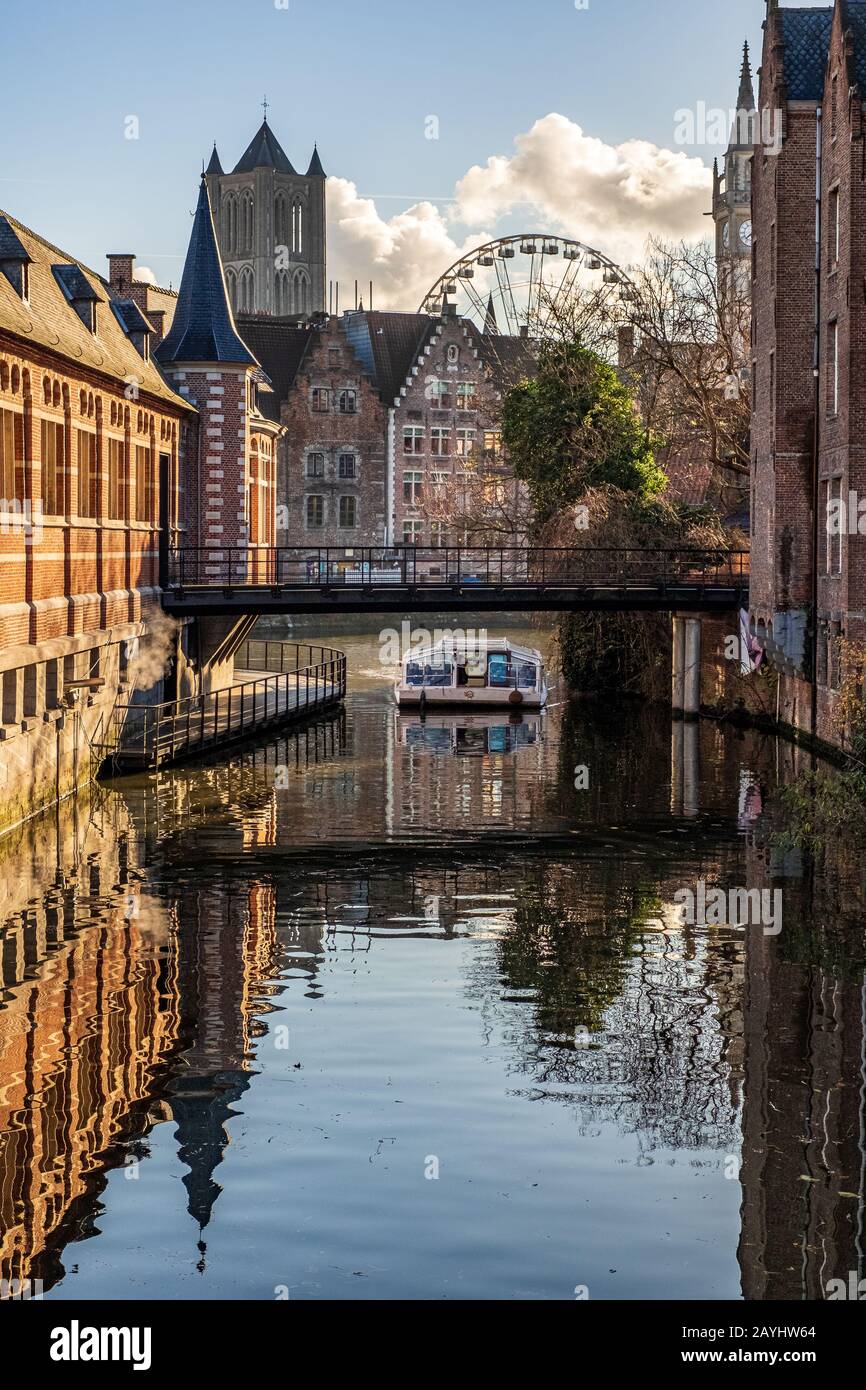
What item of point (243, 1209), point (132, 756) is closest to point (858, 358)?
point (132, 756)

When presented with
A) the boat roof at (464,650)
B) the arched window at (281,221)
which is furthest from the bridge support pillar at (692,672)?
the arched window at (281,221)

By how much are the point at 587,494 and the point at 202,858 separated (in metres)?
24.3

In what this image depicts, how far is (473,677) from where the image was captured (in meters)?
48.0

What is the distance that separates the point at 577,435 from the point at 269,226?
84701mm

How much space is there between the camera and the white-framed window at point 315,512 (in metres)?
78.9

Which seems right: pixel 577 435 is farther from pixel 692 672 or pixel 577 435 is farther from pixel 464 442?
pixel 464 442

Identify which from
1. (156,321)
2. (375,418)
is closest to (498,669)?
(156,321)

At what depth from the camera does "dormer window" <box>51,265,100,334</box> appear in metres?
32.1

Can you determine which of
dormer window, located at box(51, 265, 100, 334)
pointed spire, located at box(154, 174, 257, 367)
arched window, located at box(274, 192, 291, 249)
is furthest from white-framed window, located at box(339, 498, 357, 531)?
arched window, located at box(274, 192, 291, 249)

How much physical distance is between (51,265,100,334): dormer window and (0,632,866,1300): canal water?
1047 centimetres

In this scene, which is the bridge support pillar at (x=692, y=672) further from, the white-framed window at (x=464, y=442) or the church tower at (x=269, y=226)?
the church tower at (x=269, y=226)

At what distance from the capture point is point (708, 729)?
38688mm
